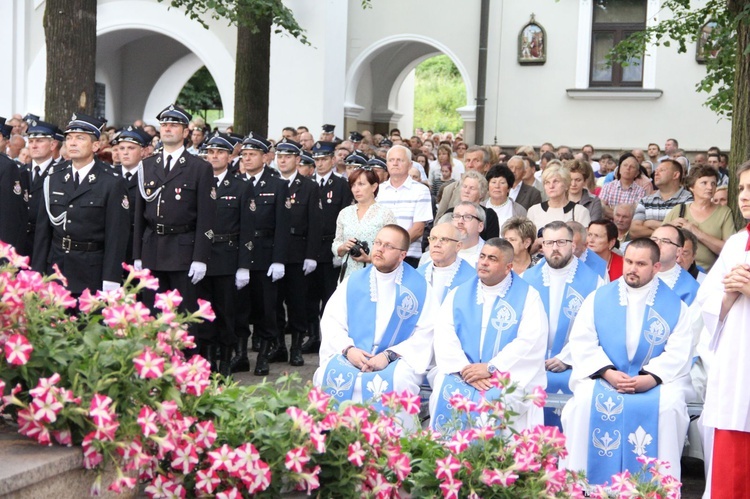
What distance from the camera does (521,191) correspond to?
10.9m

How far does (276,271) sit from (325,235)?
1.10 meters

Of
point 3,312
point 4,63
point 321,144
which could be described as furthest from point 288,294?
point 4,63

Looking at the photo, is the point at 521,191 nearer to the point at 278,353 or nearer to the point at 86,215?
the point at 278,353

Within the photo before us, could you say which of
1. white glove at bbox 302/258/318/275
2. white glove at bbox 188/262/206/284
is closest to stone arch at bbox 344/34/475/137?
white glove at bbox 302/258/318/275

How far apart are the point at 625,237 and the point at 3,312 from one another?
7.43 metres

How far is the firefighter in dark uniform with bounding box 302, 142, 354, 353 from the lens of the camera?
10523 millimetres

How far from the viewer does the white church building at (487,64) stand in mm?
20094

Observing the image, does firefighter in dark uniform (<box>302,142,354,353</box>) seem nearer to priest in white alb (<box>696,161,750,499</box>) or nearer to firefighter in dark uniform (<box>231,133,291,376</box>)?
firefighter in dark uniform (<box>231,133,291,376</box>)

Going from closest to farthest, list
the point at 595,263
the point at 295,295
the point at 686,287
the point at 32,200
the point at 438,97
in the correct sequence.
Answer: the point at 686,287 → the point at 595,263 → the point at 32,200 → the point at 295,295 → the point at 438,97

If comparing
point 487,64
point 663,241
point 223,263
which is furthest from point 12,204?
point 487,64

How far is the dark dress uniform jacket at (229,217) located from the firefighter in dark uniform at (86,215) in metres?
1.41

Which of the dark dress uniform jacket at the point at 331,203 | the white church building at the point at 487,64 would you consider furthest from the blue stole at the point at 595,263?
the white church building at the point at 487,64

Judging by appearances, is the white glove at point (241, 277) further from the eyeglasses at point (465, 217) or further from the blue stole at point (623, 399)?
the blue stole at point (623, 399)

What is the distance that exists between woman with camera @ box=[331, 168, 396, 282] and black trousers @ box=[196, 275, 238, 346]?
0.94 meters
